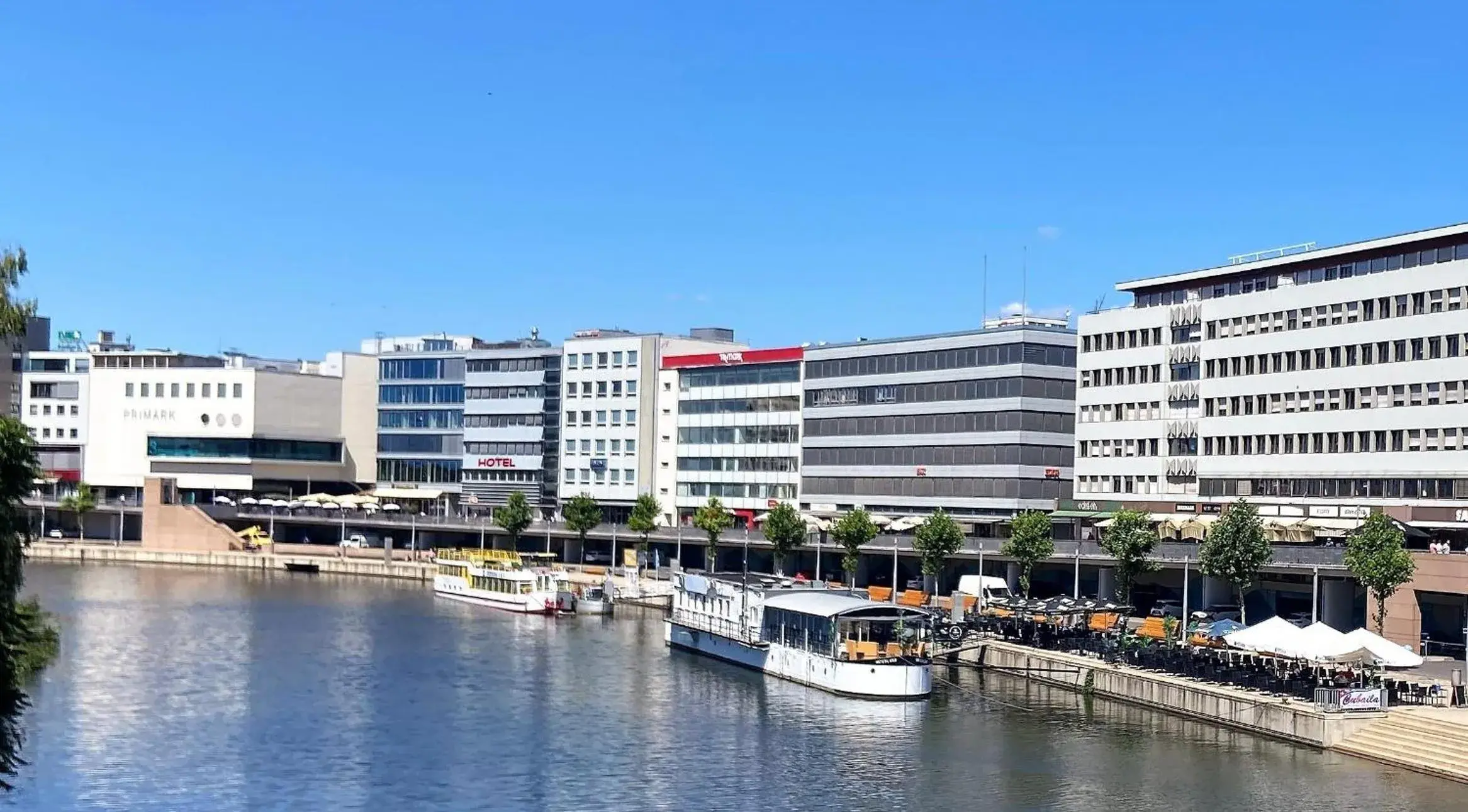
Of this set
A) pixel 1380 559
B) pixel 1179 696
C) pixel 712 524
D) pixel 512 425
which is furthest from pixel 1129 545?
pixel 512 425

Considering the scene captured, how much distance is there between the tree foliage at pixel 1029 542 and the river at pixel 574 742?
21379mm

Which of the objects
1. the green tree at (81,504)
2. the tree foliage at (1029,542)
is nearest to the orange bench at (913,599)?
the tree foliage at (1029,542)

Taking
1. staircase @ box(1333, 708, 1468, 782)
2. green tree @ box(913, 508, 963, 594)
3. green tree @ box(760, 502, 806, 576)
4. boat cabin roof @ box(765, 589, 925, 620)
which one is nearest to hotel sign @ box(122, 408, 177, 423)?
green tree @ box(760, 502, 806, 576)

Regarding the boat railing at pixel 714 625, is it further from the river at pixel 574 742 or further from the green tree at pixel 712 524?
the green tree at pixel 712 524

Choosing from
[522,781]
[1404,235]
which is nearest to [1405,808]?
[522,781]

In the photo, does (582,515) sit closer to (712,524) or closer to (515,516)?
(515,516)

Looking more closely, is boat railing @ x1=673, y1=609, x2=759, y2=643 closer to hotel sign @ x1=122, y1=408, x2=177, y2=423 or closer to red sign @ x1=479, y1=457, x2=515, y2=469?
red sign @ x1=479, y1=457, x2=515, y2=469

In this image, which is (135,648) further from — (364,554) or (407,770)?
(364,554)

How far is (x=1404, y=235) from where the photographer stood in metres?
98.1

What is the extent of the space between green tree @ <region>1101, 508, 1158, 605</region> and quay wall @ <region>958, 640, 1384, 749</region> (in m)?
10.1

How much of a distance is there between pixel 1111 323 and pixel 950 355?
1777cm

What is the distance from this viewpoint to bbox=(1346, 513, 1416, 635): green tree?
83312mm

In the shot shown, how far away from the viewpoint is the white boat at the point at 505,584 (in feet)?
419

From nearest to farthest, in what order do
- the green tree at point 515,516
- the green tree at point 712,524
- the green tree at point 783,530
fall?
the green tree at point 783,530
the green tree at point 712,524
the green tree at point 515,516
